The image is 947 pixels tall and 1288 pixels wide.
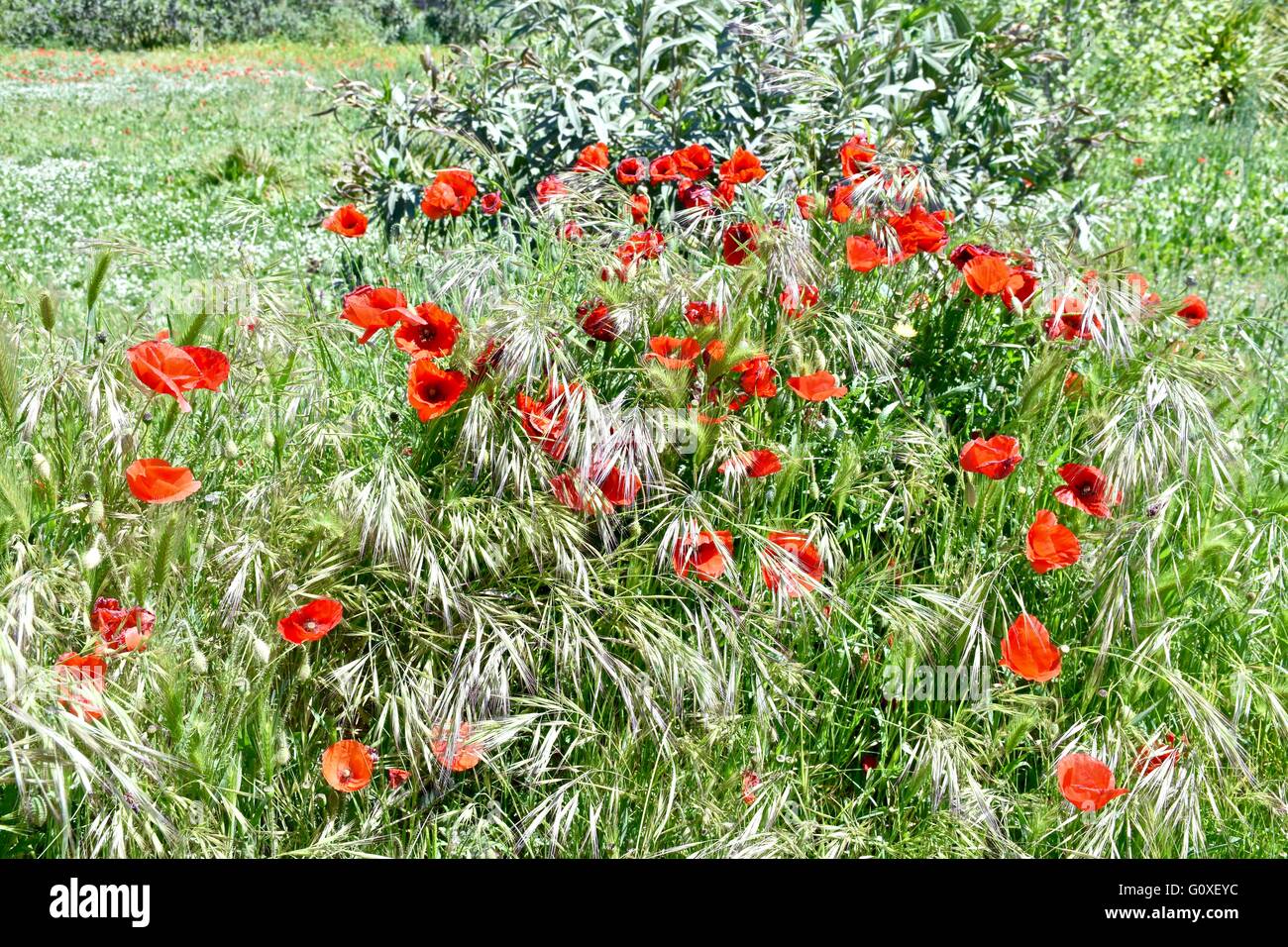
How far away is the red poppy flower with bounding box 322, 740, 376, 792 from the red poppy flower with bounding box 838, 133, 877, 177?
1.45m

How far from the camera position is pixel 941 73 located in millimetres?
3145

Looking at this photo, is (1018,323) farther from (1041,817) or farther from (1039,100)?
(1039,100)

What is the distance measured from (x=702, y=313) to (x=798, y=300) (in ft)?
0.54

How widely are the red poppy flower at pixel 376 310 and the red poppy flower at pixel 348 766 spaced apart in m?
0.66

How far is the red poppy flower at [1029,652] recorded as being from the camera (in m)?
1.63

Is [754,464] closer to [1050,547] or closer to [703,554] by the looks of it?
[703,554]

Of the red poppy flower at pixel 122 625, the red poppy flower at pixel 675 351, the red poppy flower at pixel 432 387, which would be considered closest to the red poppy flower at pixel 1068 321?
the red poppy flower at pixel 675 351

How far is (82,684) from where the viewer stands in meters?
1.38

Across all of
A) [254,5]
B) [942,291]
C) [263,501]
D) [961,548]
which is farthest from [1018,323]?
[254,5]

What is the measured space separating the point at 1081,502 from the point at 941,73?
5.96 ft

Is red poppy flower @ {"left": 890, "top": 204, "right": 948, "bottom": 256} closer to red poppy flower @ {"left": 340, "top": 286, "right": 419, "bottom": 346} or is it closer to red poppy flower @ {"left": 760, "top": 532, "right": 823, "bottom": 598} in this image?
red poppy flower @ {"left": 760, "top": 532, "right": 823, "bottom": 598}

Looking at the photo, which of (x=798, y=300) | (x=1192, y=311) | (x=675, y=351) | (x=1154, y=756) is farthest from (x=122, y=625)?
(x=1192, y=311)

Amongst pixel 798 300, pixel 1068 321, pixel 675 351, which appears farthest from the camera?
pixel 1068 321

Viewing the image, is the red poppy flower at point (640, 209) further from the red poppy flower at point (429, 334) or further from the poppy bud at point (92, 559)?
the poppy bud at point (92, 559)
